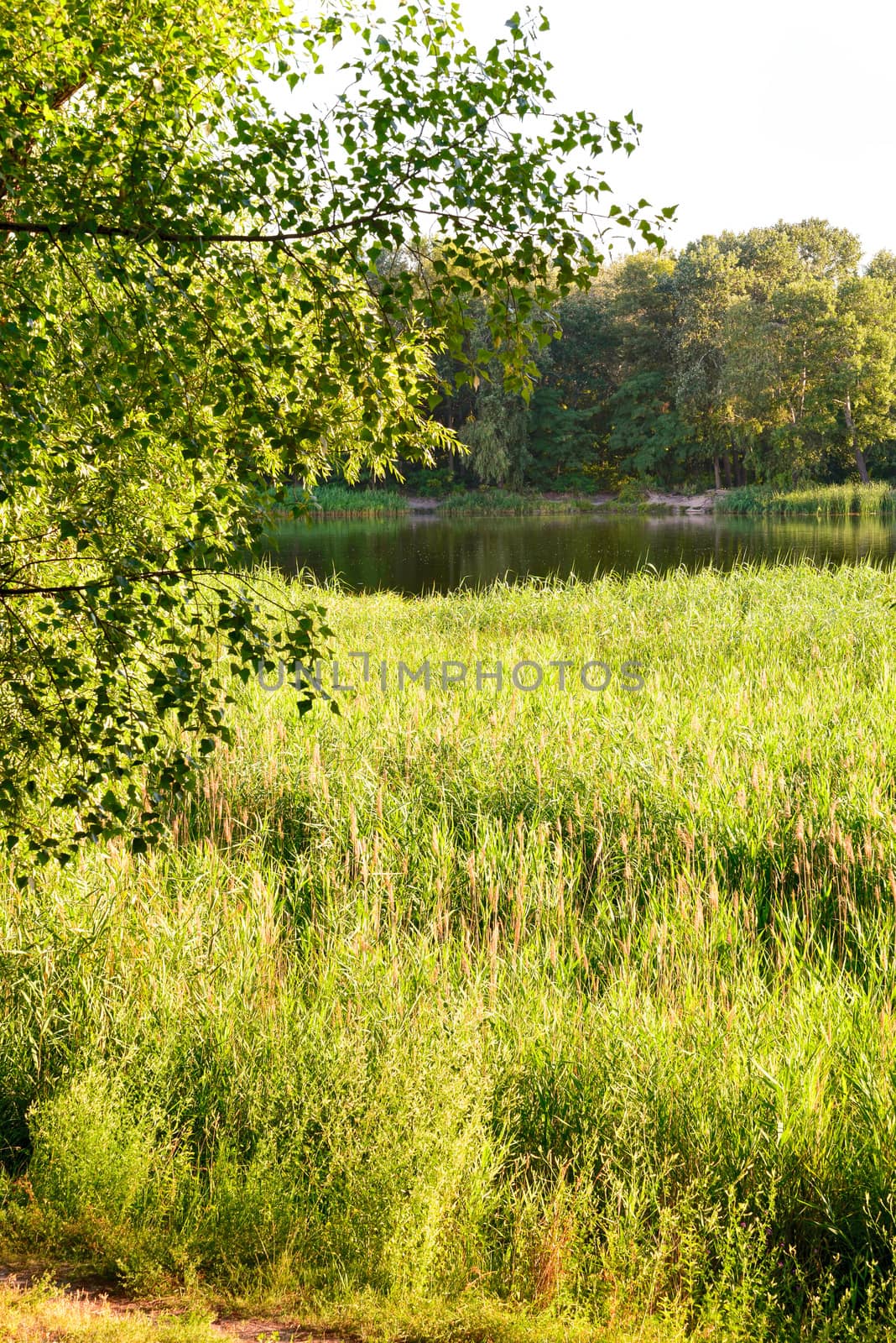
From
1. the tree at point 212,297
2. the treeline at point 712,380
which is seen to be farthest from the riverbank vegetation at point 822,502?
the tree at point 212,297

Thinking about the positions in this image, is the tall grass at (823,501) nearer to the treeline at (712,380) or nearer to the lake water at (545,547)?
the treeline at (712,380)

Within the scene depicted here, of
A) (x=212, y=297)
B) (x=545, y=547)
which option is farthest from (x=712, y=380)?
(x=212, y=297)

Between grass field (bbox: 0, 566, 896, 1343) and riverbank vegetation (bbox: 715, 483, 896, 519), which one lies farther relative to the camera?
riverbank vegetation (bbox: 715, 483, 896, 519)

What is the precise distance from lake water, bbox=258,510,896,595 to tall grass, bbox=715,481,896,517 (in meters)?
2.05

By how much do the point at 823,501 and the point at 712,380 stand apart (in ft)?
36.1

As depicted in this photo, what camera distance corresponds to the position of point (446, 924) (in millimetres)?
4516

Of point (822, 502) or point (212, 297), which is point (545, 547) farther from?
point (212, 297)

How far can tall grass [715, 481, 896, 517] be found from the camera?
41.2 meters

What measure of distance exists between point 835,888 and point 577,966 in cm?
172

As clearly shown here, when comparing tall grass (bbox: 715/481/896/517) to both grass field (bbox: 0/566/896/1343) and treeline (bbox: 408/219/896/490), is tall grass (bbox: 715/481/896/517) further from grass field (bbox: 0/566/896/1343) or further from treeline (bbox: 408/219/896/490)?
grass field (bbox: 0/566/896/1343)

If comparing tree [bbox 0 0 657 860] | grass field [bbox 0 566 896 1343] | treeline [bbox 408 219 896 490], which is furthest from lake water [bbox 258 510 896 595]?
tree [bbox 0 0 657 860]

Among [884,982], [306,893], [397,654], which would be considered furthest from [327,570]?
[884,982]

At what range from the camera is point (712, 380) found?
50375 mm

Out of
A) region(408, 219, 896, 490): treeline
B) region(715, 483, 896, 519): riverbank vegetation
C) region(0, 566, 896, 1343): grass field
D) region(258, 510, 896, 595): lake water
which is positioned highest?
region(408, 219, 896, 490): treeline
